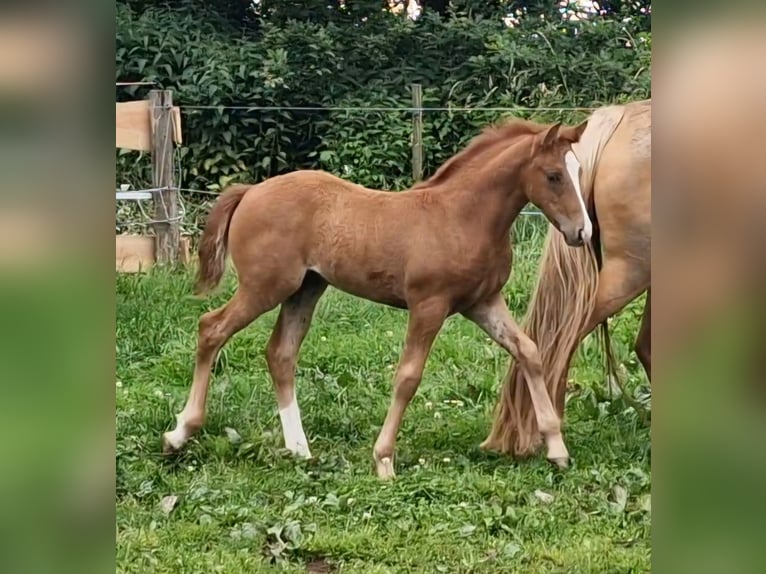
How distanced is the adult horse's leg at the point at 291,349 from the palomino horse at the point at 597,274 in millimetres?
600

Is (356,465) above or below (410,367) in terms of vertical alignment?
below

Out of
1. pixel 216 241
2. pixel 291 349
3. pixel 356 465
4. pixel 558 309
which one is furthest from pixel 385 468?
pixel 216 241

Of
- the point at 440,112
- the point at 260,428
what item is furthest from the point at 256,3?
the point at 260,428

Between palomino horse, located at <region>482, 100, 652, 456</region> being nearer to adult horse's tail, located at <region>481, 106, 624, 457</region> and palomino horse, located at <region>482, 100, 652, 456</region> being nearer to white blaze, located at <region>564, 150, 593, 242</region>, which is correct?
adult horse's tail, located at <region>481, 106, 624, 457</region>

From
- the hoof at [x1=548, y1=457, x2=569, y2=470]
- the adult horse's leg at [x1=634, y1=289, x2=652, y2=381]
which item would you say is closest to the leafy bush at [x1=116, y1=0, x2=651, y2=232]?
the adult horse's leg at [x1=634, y1=289, x2=652, y2=381]

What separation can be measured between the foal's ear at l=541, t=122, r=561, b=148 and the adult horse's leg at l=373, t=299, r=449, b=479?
1.86 feet

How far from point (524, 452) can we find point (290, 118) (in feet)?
4.19

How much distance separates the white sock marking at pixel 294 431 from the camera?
9.25 feet

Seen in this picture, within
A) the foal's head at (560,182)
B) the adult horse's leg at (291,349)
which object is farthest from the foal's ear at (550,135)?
the adult horse's leg at (291,349)

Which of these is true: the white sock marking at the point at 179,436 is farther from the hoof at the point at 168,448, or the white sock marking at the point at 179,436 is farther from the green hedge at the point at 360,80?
the green hedge at the point at 360,80

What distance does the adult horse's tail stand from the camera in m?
2.85

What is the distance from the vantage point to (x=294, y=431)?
283cm

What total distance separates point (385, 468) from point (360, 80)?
1.22m

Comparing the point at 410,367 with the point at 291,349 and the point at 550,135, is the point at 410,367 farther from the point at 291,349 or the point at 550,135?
the point at 550,135
